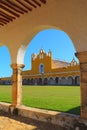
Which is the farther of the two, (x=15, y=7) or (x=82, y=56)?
(x=15, y=7)

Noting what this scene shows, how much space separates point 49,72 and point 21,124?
3211 centimetres

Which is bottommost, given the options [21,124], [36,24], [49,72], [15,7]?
[21,124]

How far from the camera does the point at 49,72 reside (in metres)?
37.0

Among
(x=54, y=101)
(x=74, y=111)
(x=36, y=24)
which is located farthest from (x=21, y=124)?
(x=54, y=101)

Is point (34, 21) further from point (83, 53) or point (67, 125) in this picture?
point (67, 125)

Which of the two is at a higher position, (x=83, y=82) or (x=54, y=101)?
(x=83, y=82)

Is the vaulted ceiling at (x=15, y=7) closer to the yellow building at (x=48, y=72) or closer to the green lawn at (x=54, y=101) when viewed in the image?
the green lawn at (x=54, y=101)

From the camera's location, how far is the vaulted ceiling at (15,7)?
4.84 metres

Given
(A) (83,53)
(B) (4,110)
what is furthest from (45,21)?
(B) (4,110)

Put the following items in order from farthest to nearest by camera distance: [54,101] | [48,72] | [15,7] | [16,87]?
[48,72] → [54,101] → [16,87] → [15,7]

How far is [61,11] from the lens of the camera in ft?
15.0

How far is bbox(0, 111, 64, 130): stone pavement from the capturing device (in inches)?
180

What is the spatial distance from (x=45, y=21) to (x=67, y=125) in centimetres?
236

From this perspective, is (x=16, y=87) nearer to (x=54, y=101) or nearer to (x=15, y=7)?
(x=54, y=101)
